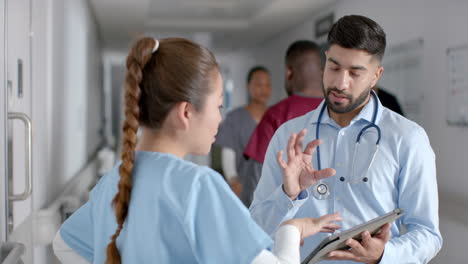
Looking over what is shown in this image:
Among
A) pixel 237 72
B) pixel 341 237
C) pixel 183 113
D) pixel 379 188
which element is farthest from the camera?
pixel 237 72

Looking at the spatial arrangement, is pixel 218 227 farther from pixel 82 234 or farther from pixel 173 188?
pixel 82 234

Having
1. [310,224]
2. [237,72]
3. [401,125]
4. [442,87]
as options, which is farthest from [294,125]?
[237,72]

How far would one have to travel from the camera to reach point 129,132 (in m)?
1.05

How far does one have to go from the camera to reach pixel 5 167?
65.8 inches

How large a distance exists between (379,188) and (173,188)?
2.31 feet

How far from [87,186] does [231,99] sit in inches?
279

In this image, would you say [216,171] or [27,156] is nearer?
[216,171]

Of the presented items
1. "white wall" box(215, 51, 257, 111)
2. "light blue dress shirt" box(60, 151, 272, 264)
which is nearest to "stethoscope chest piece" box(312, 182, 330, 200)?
"light blue dress shirt" box(60, 151, 272, 264)

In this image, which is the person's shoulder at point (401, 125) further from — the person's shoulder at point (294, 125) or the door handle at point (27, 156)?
the door handle at point (27, 156)

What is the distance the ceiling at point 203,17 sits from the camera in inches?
220

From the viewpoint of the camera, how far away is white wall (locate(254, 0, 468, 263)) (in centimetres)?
301

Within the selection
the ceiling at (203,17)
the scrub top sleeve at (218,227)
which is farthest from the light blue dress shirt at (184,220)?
the ceiling at (203,17)

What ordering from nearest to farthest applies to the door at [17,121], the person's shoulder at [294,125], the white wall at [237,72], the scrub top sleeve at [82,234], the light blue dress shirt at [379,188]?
the scrub top sleeve at [82,234], the light blue dress shirt at [379,188], the person's shoulder at [294,125], the door at [17,121], the white wall at [237,72]

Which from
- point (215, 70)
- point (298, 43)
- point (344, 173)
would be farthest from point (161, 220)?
point (298, 43)
